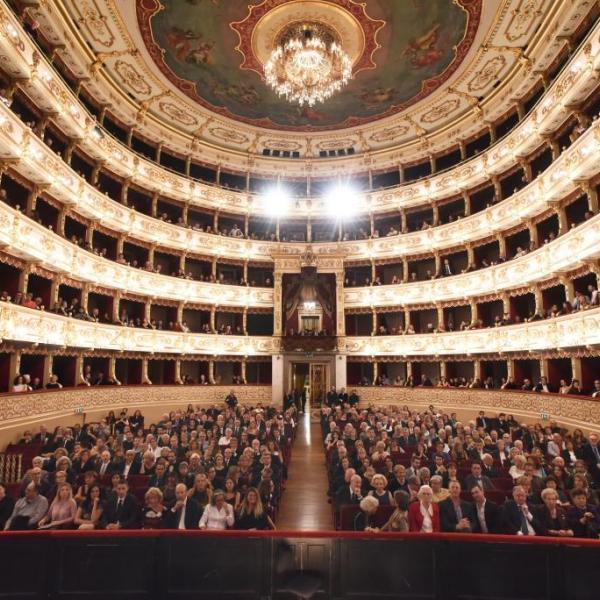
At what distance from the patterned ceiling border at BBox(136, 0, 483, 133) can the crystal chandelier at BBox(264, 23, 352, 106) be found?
156 centimetres

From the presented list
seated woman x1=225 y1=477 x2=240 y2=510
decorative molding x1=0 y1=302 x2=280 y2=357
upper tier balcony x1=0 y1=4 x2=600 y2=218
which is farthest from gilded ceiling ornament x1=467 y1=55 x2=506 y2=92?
seated woman x1=225 y1=477 x2=240 y2=510

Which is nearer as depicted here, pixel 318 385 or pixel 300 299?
pixel 318 385

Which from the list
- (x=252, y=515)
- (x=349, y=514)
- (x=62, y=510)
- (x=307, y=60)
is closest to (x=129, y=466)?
(x=62, y=510)

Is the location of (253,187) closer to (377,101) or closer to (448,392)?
(377,101)

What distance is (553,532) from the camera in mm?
5031

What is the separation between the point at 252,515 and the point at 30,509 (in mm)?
2677

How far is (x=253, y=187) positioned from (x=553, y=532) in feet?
80.3

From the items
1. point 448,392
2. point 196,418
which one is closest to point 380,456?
point 196,418

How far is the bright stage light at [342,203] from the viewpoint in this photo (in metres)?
25.6

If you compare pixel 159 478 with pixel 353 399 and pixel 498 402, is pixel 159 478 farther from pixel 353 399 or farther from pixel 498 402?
pixel 353 399

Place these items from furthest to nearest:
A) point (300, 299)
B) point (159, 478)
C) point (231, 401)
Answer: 1. point (300, 299)
2. point (231, 401)
3. point (159, 478)

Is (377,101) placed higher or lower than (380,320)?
higher

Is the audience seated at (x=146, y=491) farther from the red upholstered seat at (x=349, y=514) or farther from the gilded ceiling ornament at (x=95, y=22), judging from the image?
the gilded ceiling ornament at (x=95, y=22)

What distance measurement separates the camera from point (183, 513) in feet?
17.9
